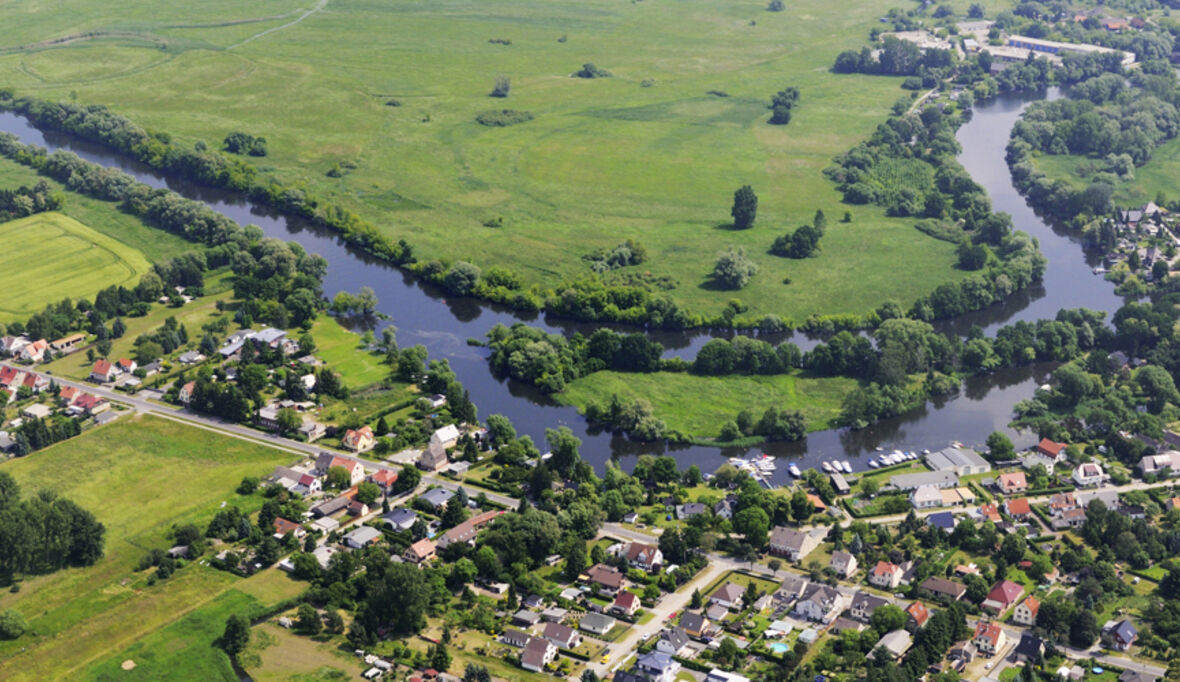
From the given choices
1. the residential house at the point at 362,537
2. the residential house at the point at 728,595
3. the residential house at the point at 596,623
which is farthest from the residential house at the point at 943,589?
the residential house at the point at 362,537

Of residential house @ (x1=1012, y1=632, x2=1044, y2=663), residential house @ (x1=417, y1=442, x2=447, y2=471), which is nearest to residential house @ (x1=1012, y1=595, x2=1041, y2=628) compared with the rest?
residential house @ (x1=1012, y1=632, x2=1044, y2=663)

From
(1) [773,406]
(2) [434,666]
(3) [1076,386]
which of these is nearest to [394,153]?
(1) [773,406]

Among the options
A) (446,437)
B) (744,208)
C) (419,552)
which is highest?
(744,208)

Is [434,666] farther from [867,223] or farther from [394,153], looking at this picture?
[394,153]

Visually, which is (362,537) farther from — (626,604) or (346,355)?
(346,355)

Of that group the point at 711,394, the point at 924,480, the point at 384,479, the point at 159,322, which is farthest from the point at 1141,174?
the point at 159,322

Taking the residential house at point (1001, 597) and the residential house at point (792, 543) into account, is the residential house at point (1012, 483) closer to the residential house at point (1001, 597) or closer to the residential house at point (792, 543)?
the residential house at point (1001, 597)

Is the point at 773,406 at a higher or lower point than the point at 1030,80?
lower

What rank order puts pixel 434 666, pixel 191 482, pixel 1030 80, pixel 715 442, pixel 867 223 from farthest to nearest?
pixel 1030 80 → pixel 867 223 → pixel 715 442 → pixel 191 482 → pixel 434 666
